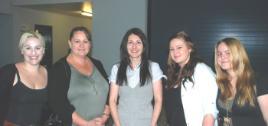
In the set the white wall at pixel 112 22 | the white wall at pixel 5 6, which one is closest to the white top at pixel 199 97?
the white wall at pixel 112 22

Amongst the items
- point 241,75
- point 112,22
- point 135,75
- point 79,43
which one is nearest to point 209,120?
point 241,75

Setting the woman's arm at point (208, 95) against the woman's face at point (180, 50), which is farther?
the woman's face at point (180, 50)

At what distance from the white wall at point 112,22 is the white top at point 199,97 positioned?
10.8 feet

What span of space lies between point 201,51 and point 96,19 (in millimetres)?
2037

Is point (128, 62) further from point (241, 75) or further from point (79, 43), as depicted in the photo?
point (241, 75)

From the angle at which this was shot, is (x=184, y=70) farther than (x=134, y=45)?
No

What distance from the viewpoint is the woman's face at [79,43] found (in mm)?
2752

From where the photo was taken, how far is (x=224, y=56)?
2338mm

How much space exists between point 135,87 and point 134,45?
14.1 inches

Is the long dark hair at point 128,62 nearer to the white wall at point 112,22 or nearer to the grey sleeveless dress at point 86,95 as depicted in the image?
the grey sleeveless dress at point 86,95

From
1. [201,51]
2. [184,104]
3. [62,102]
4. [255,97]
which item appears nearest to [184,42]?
[184,104]

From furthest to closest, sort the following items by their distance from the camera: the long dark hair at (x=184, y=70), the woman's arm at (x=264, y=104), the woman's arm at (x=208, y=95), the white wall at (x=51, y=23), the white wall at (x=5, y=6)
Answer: the white wall at (x=51, y=23) < the white wall at (x=5, y=6) < the long dark hair at (x=184, y=70) < the woman's arm at (x=208, y=95) < the woman's arm at (x=264, y=104)

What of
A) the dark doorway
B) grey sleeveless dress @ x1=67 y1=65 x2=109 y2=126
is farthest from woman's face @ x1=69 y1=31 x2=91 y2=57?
the dark doorway

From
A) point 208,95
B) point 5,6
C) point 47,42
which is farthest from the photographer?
point 47,42
